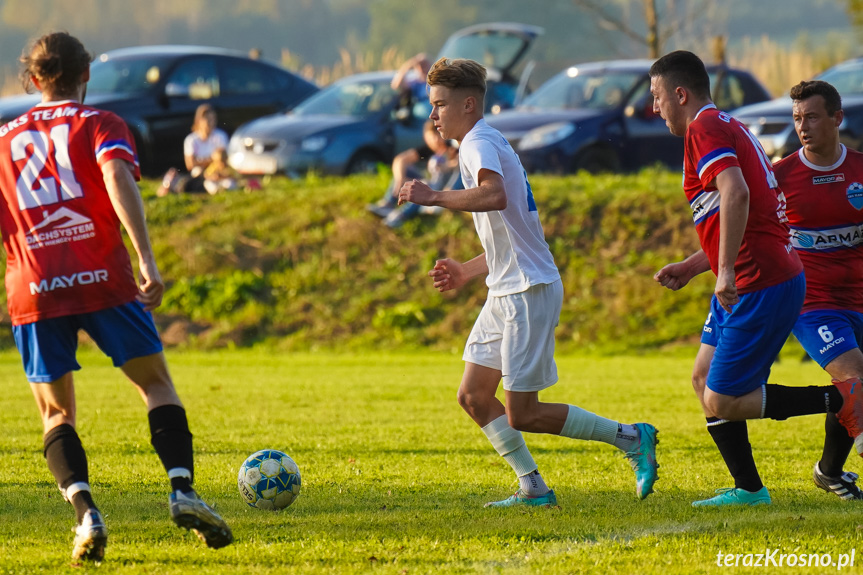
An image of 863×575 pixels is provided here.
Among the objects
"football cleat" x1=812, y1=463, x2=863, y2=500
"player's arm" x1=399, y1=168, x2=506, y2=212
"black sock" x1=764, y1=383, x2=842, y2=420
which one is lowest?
"football cleat" x1=812, y1=463, x2=863, y2=500

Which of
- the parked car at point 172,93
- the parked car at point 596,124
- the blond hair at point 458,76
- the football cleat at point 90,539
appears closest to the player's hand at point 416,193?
the blond hair at point 458,76

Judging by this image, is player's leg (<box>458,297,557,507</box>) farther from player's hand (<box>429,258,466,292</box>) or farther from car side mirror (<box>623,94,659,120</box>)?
car side mirror (<box>623,94,659,120</box>)

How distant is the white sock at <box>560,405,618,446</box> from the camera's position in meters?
5.75

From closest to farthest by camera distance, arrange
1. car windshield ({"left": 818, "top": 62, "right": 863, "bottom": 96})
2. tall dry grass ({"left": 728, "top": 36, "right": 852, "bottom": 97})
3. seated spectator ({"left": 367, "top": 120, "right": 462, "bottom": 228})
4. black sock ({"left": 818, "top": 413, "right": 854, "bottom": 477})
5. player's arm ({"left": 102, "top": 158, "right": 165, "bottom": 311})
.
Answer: player's arm ({"left": 102, "top": 158, "right": 165, "bottom": 311}), black sock ({"left": 818, "top": 413, "right": 854, "bottom": 477}), seated spectator ({"left": 367, "top": 120, "right": 462, "bottom": 228}), car windshield ({"left": 818, "top": 62, "right": 863, "bottom": 96}), tall dry grass ({"left": 728, "top": 36, "right": 852, "bottom": 97})

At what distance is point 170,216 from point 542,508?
13.5 metres

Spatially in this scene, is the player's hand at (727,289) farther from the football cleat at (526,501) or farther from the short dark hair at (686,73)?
the football cleat at (526,501)

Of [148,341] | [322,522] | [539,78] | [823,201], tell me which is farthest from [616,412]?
[539,78]

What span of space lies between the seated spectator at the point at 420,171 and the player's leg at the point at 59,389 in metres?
10.0

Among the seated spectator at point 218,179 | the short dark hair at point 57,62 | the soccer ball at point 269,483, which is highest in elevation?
the short dark hair at point 57,62

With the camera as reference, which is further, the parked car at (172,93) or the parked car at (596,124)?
the parked car at (172,93)

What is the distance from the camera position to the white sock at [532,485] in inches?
229

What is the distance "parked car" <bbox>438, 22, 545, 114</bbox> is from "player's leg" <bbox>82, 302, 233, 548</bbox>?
1556 cm

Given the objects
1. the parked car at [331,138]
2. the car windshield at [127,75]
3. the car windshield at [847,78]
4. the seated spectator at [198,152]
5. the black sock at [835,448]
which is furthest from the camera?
the car windshield at [127,75]

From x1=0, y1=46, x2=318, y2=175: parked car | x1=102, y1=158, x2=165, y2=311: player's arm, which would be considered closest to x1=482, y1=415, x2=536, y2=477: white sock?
x1=102, y1=158, x2=165, y2=311: player's arm
